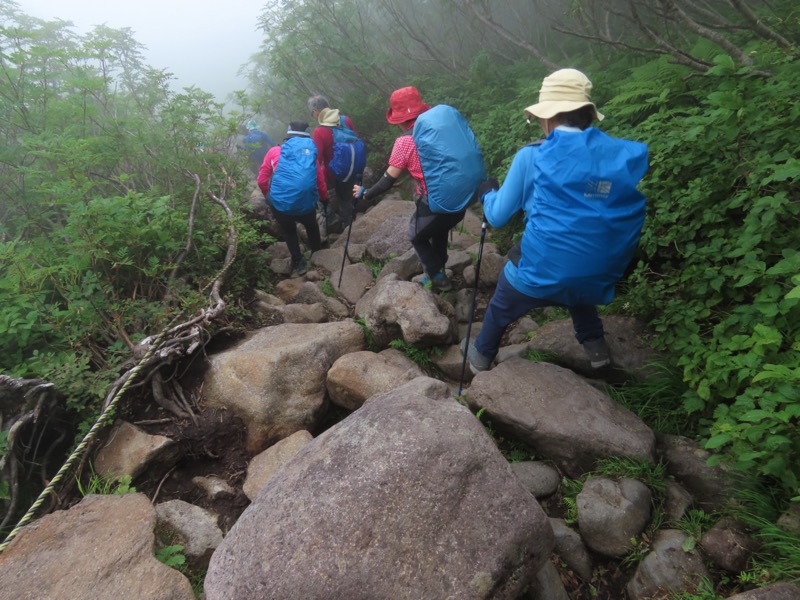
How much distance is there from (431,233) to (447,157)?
3.18ft

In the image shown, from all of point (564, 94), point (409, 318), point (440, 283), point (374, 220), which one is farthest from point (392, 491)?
point (374, 220)

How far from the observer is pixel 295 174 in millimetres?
5797

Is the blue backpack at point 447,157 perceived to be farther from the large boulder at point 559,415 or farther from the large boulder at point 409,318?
the large boulder at point 559,415

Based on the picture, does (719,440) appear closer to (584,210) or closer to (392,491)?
(584,210)

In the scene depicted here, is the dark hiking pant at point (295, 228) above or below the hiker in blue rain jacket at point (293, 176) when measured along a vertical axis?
below

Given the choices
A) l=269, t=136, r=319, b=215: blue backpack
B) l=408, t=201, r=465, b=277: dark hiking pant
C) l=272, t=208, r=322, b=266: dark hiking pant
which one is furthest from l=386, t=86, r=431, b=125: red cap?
l=272, t=208, r=322, b=266: dark hiking pant

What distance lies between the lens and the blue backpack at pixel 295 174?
5.77 meters

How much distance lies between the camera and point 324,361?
4.05 meters

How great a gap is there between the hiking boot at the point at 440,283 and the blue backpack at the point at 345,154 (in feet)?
10.7

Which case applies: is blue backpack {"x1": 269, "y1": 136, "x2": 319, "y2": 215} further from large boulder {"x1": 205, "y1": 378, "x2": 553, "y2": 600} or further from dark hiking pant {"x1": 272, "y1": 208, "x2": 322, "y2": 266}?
large boulder {"x1": 205, "y1": 378, "x2": 553, "y2": 600}

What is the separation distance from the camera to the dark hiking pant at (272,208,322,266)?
6328 mm

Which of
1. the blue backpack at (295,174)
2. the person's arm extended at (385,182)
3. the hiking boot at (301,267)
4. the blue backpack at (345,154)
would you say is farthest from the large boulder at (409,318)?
the blue backpack at (345,154)

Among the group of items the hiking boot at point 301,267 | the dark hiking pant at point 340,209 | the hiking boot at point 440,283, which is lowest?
the hiking boot at point 440,283

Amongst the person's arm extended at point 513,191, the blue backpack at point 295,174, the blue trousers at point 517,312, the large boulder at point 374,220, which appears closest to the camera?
the person's arm extended at point 513,191
